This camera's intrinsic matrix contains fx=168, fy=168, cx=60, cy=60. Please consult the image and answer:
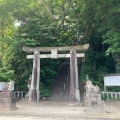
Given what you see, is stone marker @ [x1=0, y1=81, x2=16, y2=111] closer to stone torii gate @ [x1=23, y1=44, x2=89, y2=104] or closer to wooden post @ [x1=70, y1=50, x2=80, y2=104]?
stone torii gate @ [x1=23, y1=44, x2=89, y2=104]

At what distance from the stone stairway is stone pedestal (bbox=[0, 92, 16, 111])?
5.63 metres

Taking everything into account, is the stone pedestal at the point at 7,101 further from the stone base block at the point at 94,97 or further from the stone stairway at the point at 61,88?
the stone stairway at the point at 61,88

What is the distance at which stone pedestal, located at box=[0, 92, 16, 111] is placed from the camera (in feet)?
30.5

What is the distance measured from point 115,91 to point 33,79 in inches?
275

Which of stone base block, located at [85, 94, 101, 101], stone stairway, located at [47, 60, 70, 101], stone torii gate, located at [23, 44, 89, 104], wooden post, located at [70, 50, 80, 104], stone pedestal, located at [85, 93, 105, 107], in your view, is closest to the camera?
stone pedestal, located at [85, 93, 105, 107]

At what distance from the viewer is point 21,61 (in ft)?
54.5

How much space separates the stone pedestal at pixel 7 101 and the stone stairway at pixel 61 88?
5.63 metres

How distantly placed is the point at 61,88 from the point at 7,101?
7801mm

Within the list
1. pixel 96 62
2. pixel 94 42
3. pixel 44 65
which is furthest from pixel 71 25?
pixel 44 65

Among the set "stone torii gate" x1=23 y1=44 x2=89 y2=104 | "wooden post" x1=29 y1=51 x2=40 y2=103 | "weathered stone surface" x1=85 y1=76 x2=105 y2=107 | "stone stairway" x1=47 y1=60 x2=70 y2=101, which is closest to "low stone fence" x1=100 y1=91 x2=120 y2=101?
"stone torii gate" x1=23 y1=44 x2=89 y2=104

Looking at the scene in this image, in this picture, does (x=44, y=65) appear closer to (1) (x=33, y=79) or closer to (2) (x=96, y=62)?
(1) (x=33, y=79)

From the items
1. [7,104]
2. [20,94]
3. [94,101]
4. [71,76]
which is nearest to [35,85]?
[71,76]

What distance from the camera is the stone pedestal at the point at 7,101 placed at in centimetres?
930

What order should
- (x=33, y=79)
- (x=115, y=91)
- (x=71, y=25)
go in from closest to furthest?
1. (x=33, y=79)
2. (x=115, y=91)
3. (x=71, y=25)
